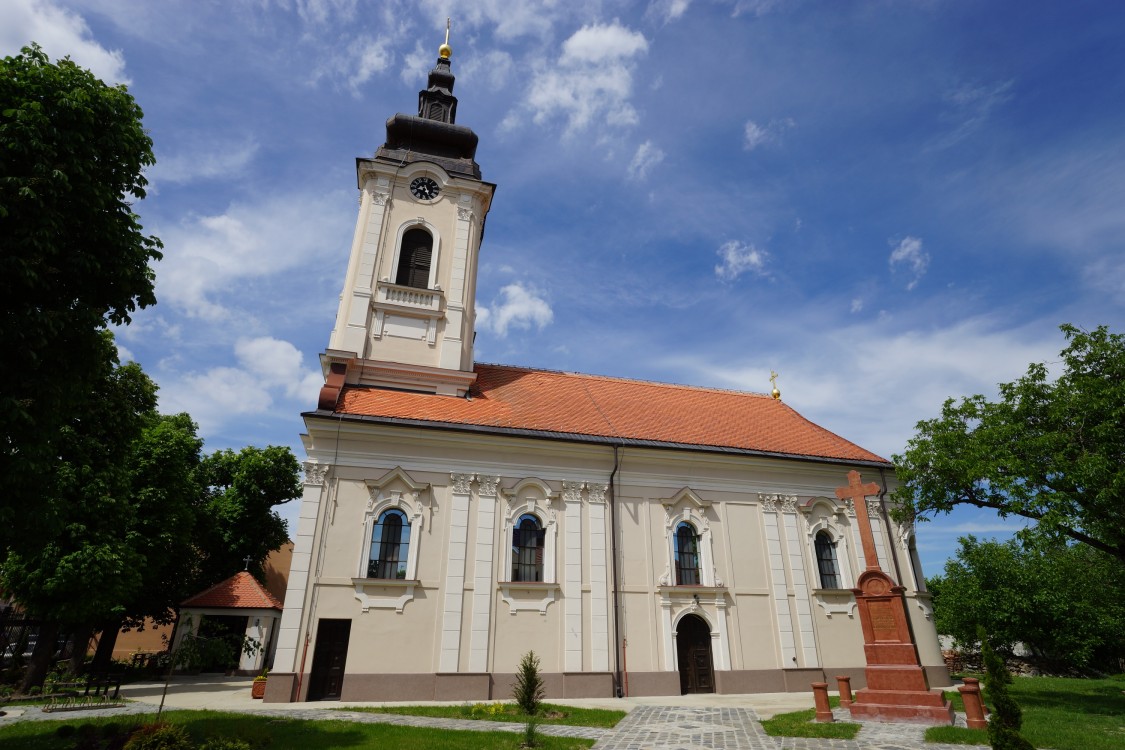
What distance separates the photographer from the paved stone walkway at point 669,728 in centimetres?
962

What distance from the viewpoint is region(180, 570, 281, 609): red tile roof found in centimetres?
2309

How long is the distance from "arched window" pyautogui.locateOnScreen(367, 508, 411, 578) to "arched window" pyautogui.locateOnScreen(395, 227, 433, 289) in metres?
9.07

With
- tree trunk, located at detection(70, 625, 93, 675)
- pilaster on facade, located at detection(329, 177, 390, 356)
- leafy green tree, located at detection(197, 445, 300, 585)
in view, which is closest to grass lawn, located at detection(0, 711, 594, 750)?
tree trunk, located at detection(70, 625, 93, 675)

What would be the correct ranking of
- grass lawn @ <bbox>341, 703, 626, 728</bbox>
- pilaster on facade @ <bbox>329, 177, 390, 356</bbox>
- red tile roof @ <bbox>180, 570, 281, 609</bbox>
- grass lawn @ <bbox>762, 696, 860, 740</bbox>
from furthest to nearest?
red tile roof @ <bbox>180, 570, 281, 609</bbox>
pilaster on facade @ <bbox>329, 177, 390, 356</bbox>
grass lawn @ <bbox>341, 703, 626, 728</bbox>
grass lawn @ <bbox>762, 696, 860, 740</bbox>

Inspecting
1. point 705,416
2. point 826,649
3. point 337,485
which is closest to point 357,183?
point 337,485

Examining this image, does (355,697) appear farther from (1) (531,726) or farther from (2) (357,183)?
(2) (357,183)

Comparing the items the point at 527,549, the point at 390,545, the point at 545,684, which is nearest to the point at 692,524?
the point at 527,549

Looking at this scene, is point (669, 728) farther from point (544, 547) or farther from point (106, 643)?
point (106, 643)

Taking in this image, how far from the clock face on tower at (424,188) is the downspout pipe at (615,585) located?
12633 millimetres

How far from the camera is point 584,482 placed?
19016 mm

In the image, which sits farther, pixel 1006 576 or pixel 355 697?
pixel 1006 576

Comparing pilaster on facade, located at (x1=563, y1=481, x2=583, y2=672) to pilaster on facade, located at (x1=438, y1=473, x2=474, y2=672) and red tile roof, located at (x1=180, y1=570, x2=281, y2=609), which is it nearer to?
pilaster on facade, located at (x1=438, y1=473, x2=474, y2=672)

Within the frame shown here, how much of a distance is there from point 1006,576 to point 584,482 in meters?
24.3

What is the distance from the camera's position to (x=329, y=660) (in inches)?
610
